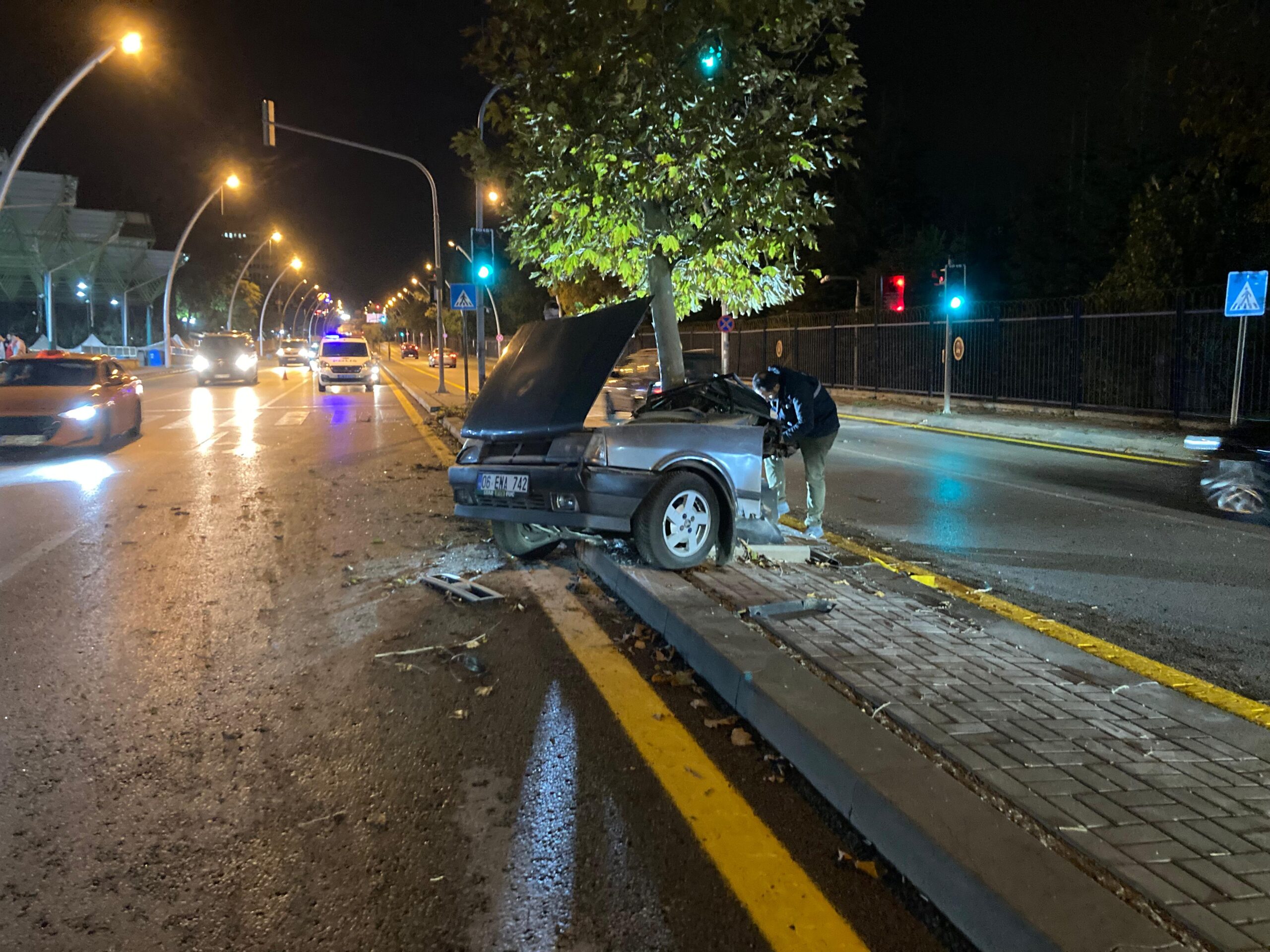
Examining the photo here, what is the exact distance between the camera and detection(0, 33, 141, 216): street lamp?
62.5 ft

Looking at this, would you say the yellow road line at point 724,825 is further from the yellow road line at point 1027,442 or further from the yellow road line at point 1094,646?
the yellow road line at point 1027,442

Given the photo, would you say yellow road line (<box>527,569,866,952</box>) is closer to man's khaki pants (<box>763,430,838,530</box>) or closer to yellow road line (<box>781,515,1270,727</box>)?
yellow road line (<box>781,515,1270,727</box>)

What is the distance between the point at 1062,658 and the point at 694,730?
1.86m

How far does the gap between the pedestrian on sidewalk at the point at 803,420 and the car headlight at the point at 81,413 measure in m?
10.6

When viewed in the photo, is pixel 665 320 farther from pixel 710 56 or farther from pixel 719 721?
pixel 719 721

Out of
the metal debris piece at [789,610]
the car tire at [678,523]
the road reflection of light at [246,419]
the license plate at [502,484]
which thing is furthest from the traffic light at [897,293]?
the metal debris piece at [789,610]

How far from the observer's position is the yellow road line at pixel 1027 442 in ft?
48.2

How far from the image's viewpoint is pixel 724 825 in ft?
11.6

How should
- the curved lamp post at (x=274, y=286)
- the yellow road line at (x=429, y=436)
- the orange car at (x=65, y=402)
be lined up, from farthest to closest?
the curved lamp post at (x=274, y=286) < the yellow road line at (x=429, y=436) < the orange car at (x=65, y=402)

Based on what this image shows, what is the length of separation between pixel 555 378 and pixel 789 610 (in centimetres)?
239

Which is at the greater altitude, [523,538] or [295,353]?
[295,353]

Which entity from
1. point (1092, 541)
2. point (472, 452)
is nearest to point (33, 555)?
point (472, 452)

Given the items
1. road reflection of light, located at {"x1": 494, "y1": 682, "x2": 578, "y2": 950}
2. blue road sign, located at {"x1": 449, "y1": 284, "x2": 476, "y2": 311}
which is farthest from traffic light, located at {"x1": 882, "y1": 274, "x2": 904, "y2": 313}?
road reflection of light, located at {"x1": 494, "y1": 682, "x2": 578, "y2": 950}

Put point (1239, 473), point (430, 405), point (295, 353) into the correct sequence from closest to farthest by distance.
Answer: point (1239, 473) < point (430, 405) < point (295, 353)
